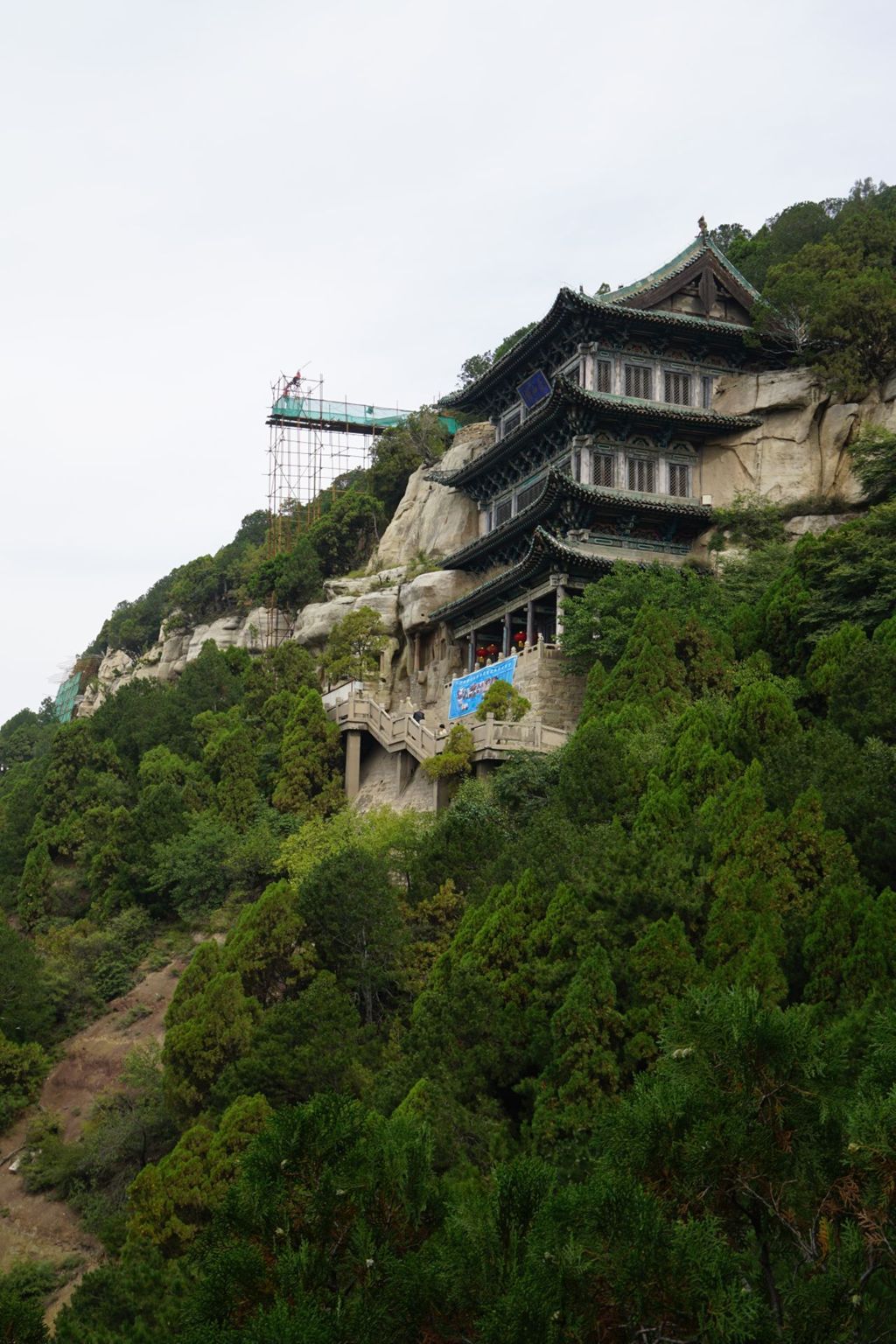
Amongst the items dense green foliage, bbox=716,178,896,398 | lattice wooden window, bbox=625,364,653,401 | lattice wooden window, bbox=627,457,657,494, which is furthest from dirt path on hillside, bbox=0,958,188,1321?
dense green foliage, bbox=716,178,896,398

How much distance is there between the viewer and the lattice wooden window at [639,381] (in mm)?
39719

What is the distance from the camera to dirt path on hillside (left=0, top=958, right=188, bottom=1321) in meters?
21.2

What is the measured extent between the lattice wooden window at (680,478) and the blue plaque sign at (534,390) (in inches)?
175

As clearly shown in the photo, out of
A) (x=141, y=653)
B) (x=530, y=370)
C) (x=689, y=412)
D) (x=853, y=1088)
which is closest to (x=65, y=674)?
(x=141, y=653)

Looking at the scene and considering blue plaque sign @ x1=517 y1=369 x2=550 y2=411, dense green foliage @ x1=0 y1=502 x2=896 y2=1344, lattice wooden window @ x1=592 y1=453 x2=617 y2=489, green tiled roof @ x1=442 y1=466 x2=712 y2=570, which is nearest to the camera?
dense green foliage @ x1=0 y1=502 x2=896 y2=1344

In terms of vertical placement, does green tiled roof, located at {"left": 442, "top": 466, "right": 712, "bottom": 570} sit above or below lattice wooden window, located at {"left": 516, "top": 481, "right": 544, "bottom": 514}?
below

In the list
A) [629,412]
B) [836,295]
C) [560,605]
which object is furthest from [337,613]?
[836,295]

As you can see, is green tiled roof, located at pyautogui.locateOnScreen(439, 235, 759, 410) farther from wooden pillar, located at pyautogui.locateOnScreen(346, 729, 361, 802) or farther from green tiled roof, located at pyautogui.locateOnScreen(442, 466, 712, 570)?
wooden pillar, located at pyautogui.locateOnScreen(346, 729, 361, 802)

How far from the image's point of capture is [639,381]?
39.9m

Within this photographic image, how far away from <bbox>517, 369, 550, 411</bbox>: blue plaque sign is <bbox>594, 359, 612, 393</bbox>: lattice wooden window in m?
1.89

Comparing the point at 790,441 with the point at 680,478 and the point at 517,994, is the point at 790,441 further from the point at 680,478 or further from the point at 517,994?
the point at 517,994

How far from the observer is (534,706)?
3094cm

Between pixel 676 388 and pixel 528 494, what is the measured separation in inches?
200

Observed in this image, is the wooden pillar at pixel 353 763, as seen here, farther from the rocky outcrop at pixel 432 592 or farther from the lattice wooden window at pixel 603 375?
the lattice wooden window at pixel 603 375
